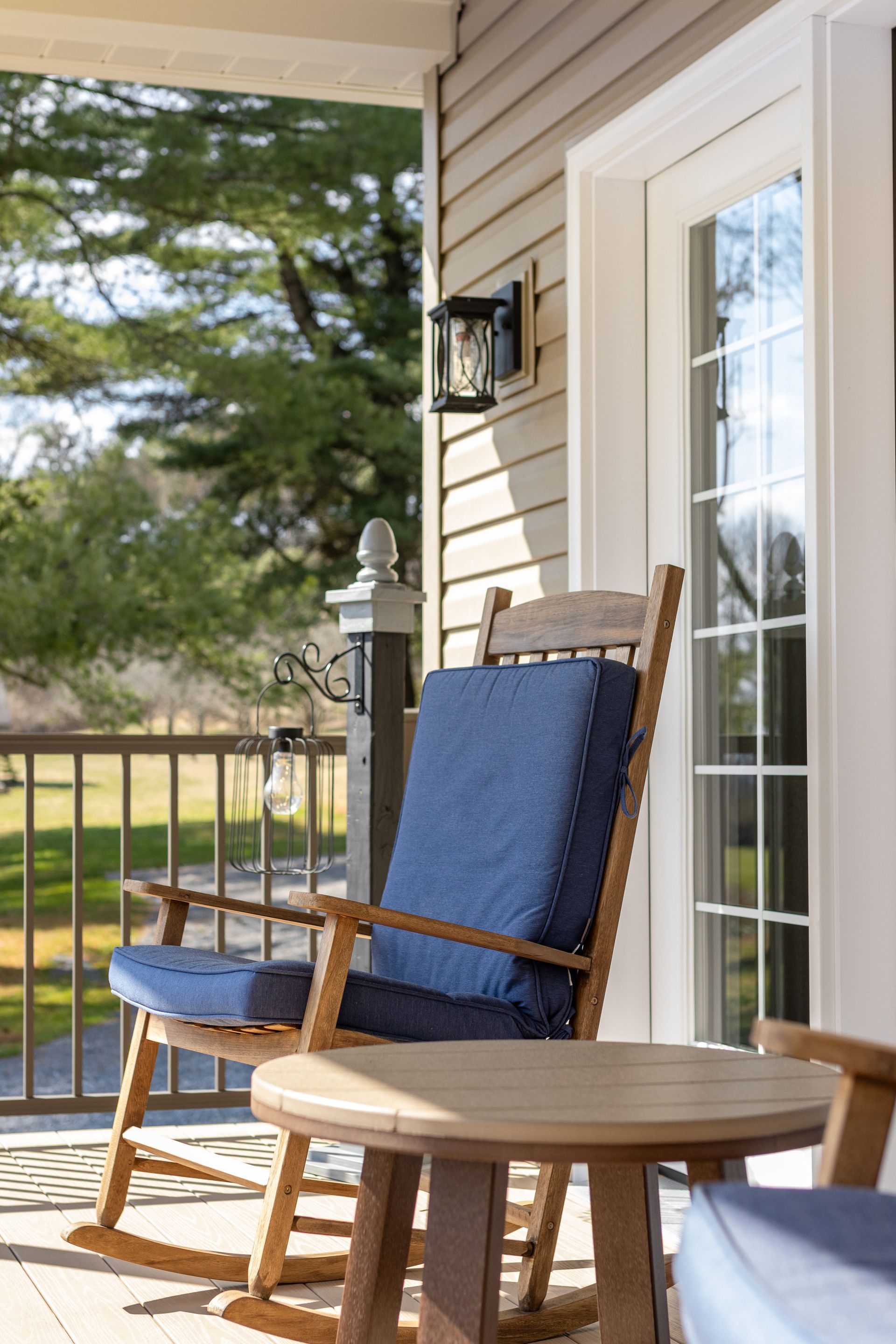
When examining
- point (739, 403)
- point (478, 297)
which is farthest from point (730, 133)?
point (478, 297)

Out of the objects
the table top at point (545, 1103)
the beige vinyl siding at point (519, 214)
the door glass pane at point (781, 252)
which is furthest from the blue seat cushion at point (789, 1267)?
the beige vinyl siding at point (519, 214)

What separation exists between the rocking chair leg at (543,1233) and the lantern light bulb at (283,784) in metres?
1.08

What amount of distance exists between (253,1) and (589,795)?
2665 millimetres

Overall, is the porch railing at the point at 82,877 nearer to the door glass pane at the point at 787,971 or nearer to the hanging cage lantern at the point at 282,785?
the hanging cage lantern at the point at 282,785

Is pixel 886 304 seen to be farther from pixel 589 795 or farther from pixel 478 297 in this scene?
pixel 478 297

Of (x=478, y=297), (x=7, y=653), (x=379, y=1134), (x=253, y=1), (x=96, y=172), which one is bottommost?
(x=379, y=1134)

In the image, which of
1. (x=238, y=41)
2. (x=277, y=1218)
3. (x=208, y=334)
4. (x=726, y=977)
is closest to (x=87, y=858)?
(x=208, y=334)

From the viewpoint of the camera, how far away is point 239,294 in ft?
33.7

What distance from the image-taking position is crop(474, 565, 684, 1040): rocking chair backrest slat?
7.55 feet

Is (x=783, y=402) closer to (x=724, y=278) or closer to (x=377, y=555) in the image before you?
(x=724, y=278)

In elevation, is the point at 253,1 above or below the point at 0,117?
below

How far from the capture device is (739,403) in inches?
117

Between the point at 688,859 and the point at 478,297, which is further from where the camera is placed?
the point at 478,297

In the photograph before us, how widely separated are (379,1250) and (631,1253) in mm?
305
